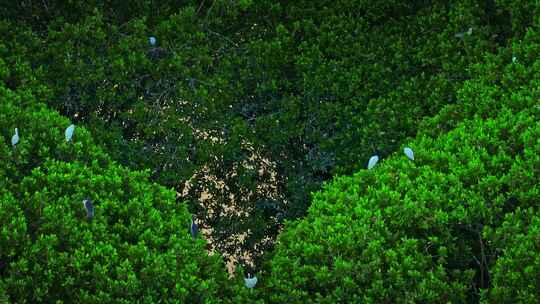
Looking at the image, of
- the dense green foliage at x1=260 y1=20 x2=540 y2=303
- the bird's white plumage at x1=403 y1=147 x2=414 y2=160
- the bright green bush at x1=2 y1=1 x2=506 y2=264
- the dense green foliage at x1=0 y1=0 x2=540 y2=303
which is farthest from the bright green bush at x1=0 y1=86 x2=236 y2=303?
the bird's white plumage at x1=403 y1=147 x2=414 y2=160

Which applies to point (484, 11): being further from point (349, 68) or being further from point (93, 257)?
point (93, 257)

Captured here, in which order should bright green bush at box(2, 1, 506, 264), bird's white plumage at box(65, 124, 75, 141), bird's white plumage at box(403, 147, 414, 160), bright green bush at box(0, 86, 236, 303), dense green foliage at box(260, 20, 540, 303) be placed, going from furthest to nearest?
bright green bush at box(2, 1, 506, 264) → bird's white plumage at box(403, 147, 414, 160) → bird's white plumage at box(65, 124, 75, 141) → dense green foliage at box(260, 20, 540, 303) → bright green bush at box(0, 86, 236, 303)

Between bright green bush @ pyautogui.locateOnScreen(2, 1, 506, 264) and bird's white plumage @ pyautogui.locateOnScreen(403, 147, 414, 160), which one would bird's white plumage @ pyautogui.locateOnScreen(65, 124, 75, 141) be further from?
bird's white plumage @ pyautogui.locateOnScreen(403, 147, 414, 160)

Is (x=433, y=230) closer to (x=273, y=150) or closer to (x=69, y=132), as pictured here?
(x=273, y=150)

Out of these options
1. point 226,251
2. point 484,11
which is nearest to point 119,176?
point 226,251

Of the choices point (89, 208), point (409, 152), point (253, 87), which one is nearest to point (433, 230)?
point (409, 152)

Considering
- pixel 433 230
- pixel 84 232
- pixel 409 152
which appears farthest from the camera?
pixel 409 152
